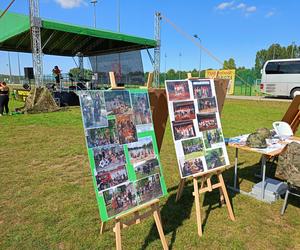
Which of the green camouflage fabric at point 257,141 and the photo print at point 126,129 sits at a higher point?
the photo print at point 126,129

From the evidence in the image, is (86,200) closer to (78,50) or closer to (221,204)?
(221,204)

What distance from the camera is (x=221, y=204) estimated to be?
3.35 m

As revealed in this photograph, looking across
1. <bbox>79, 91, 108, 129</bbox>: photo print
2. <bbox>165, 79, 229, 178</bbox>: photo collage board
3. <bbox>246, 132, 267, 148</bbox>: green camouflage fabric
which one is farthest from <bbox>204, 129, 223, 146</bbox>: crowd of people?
<bbox>79, 91, 108, 129</bbox>: photo print

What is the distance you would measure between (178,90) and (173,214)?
1.40 meters

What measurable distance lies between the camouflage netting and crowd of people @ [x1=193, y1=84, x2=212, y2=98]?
31.8 ft

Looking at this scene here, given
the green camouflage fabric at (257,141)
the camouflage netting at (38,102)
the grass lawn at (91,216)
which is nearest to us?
the grass lawn at (91,216)

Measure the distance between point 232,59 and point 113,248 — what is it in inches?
2553

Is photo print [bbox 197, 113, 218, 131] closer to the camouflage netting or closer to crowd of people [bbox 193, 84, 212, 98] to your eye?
crowd of people [bbox 193, 84, 212, 98]

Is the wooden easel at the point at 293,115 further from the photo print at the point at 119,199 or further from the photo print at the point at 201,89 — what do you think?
the photo print at the point at 119,199

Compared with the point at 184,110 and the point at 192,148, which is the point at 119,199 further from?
the point at 184,110

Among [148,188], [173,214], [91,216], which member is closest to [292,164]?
[173,214]

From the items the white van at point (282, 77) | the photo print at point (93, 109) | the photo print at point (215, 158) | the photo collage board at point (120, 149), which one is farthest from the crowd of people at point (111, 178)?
the white van at point (282, 77)

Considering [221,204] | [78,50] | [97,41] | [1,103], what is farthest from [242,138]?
[78,50]

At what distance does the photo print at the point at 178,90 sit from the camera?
8.88 ft
